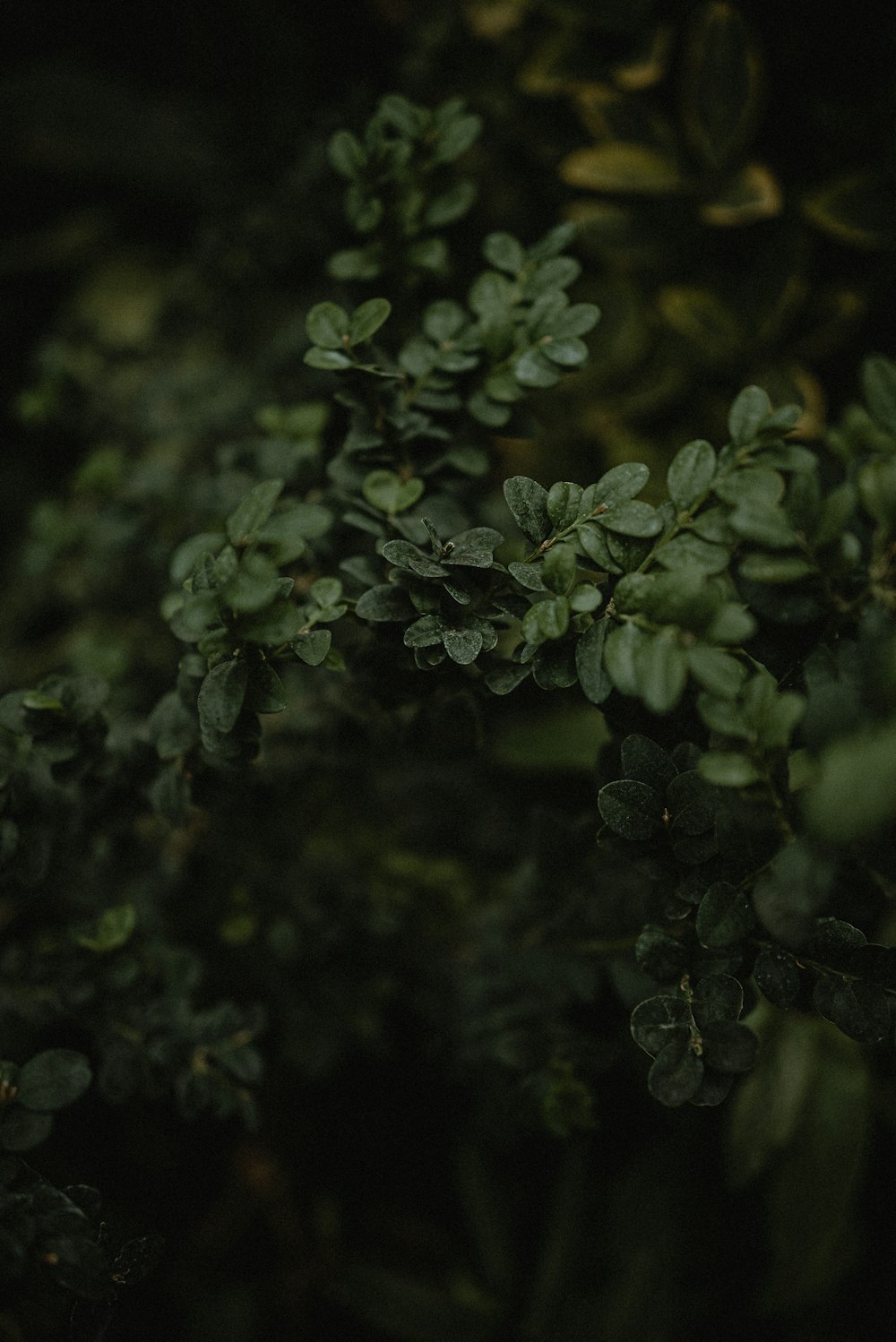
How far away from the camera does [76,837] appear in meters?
0.96

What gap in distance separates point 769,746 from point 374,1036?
95cm

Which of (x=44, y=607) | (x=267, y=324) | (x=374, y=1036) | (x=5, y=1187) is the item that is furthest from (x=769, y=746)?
(x=44, y=607)

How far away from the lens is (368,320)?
Result: 0.74 m

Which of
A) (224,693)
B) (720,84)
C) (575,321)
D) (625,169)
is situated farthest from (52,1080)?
(720,84)

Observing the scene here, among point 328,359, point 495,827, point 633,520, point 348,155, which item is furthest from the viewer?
point 495,827

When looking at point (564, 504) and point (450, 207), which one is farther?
point (450, 207)

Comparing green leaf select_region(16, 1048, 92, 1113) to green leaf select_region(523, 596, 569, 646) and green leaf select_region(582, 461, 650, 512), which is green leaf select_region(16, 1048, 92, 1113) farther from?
green leaf select_region(582, 461, 650, 512)

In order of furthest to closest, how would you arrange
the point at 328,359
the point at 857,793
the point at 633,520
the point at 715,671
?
the point at 328,359
the point at 633,520
the point at 715,671
the point at 857,793

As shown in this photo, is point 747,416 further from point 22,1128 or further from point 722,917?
point 22,1128

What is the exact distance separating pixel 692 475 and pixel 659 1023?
17.8 inches

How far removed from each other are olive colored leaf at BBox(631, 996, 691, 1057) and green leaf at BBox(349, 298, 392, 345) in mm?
634

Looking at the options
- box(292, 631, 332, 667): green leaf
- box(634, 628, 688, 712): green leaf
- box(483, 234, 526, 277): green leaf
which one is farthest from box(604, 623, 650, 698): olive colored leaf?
box(483, 234, 526, 277): green leaf

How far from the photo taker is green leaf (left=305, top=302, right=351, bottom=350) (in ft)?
2.48

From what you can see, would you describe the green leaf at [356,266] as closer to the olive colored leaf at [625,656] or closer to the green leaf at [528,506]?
the green leaf at [528,506]
